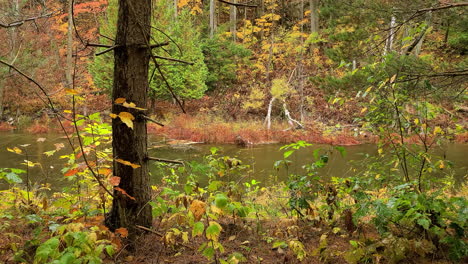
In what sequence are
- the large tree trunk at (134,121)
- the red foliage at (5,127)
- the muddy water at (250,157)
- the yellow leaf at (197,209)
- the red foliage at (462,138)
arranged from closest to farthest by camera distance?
1. the yellow leaf at (197,209)
2. the large tree trunk at (134,121)
3. the muddy water at (250,157)
4. the red foliage at (462,138)
5. the red foliage at (5,127)

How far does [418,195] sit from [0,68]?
17.1m

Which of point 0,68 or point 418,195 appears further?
point 0,68

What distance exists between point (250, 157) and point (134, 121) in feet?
27.2

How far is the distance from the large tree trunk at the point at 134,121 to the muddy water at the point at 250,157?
443 cm

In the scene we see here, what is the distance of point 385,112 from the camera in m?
3.39

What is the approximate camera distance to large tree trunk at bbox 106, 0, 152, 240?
95.3 inches

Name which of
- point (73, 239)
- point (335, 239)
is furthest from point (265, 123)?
point (73, 239)

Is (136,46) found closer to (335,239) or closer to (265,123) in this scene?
(335,239)

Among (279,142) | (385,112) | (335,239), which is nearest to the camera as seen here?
(335,239)

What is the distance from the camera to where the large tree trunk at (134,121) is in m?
2.42

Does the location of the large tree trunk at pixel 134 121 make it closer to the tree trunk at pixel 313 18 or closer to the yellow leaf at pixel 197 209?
the yellow leaf at pixel 197 209

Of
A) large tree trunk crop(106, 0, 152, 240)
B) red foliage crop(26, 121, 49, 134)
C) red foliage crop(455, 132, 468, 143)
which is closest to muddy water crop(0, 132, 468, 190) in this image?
red foliage crop(455, 132, 468, 143)

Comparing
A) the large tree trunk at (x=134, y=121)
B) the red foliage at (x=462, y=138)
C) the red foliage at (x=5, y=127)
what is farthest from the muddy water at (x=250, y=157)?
the large tree trunk at (x=134, y=121)

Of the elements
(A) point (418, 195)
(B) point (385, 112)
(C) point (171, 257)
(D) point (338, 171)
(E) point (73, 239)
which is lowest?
(D) point (338, 171)
